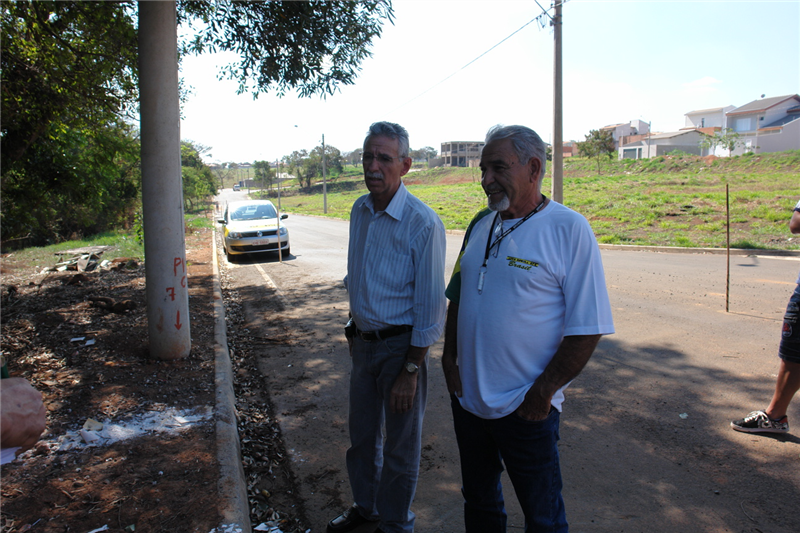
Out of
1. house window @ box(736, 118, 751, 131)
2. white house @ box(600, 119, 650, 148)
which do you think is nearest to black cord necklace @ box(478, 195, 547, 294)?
house window @ box(736, 118, 751, 131)

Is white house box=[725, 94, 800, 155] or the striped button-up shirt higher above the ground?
white house box=[725, 94, 800, 155]

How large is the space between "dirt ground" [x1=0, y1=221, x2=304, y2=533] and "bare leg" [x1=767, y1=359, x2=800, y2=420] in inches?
134

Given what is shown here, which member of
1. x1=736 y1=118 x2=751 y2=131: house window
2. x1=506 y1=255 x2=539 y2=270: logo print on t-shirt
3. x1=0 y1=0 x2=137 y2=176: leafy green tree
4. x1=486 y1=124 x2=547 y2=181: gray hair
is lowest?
x1=506 y1=255 x2=539 y2=270: logo print on t-shirt

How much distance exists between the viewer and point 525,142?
6.81 feet

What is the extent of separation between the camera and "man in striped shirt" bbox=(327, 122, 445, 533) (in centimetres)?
253

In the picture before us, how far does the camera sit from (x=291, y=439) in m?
4.10

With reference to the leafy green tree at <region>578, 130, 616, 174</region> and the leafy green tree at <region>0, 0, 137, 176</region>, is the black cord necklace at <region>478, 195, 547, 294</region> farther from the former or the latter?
the leafy green tree at <region>578, 130, 616, 174</region>

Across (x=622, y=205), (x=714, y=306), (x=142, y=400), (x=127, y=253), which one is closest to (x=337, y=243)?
(x=127, y=253)

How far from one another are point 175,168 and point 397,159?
3.25 m

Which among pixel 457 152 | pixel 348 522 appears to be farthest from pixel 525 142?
pixel 457 152

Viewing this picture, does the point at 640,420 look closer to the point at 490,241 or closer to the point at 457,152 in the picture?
the point at 490,241

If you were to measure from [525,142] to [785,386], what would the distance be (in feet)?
9.97

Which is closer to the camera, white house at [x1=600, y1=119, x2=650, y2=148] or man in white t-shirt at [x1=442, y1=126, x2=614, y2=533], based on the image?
man in white t-shirt at [x1=442, y1=126, x2=614, y2=533]

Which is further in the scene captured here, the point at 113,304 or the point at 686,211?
the point at 686,211
